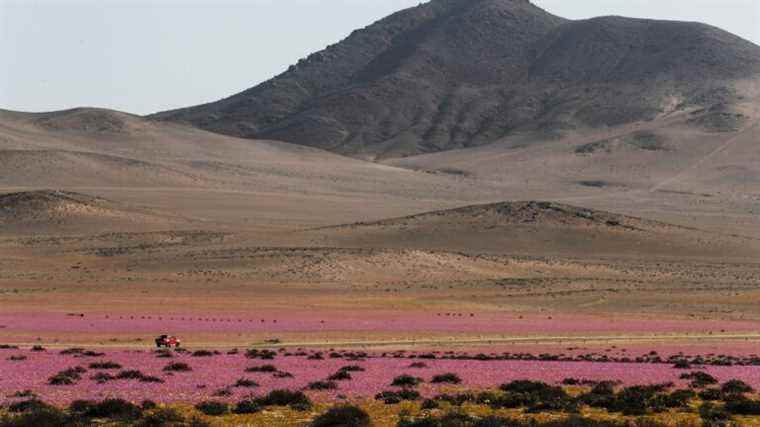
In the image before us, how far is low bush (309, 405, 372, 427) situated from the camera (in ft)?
52.1

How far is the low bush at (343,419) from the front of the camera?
1588 centimetres

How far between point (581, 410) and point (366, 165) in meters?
173

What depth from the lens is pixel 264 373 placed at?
83.5ft

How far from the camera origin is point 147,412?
710 inches

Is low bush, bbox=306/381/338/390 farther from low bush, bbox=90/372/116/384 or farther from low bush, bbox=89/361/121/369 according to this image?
low bush, bbox=89/361/121/369

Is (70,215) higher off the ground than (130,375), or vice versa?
(70,215)

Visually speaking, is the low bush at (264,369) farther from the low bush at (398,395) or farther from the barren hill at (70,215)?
the barren hill at (70,215)

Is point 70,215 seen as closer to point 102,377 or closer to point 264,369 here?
point 264,369

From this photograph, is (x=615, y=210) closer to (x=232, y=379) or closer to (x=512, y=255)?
(x=512, y=255)

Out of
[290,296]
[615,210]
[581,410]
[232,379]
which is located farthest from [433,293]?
[615,210]

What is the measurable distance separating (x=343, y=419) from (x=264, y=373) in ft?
31.5

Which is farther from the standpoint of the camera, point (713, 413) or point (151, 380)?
point (151, 380)

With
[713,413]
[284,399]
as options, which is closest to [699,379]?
[713,413]

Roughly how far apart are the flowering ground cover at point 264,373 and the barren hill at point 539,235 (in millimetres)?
66142
